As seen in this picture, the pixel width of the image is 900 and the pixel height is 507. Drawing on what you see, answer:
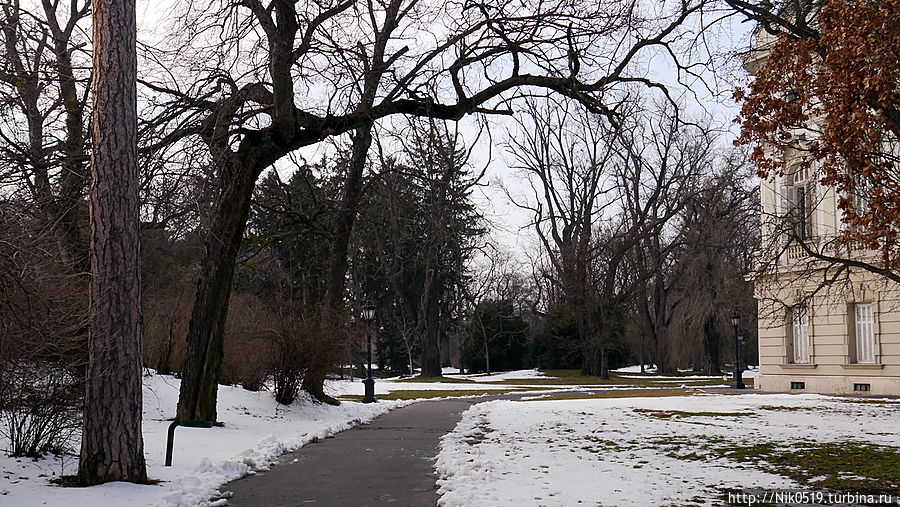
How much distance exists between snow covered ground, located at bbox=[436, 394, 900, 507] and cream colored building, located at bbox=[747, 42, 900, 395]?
5.85m

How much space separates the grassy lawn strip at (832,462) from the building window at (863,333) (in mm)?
18965

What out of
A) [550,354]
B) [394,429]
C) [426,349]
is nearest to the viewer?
[394,429]

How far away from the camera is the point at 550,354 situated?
5803 cm

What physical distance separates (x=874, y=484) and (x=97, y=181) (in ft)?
29.3

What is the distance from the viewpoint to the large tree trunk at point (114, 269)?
9055 millimetres

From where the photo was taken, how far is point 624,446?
13.0 meters

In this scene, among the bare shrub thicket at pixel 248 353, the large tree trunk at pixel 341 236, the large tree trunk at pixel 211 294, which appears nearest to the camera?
the large tree trunk at pixel 211 294

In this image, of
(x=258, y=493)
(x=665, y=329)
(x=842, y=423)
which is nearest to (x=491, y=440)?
(x=258, y=493)

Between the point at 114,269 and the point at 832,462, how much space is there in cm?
900

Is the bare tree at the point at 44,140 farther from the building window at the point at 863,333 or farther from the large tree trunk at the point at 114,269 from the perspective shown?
the building window at the point at 863,333

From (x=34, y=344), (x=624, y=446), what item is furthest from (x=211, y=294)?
(x=624, y=446)

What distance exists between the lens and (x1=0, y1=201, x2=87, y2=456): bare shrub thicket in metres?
7.68

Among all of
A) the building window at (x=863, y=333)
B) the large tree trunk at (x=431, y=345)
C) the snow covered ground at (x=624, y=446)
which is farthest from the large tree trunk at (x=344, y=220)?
the large tree trunk at (x=431, y=345)

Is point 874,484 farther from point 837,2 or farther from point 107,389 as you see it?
point 107,389
